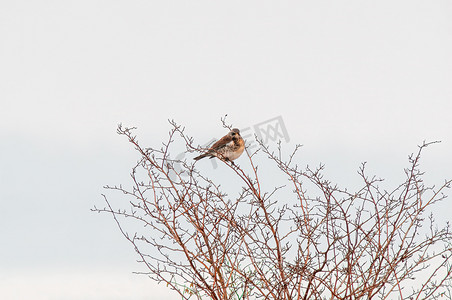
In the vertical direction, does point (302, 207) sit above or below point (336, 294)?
above

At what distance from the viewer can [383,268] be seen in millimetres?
6473

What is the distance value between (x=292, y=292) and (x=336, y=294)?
17.3 inches

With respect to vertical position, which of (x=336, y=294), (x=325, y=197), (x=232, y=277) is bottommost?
(x=336, y=294)

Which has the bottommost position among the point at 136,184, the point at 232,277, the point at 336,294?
the point at 336,294

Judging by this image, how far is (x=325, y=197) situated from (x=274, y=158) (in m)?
0.72

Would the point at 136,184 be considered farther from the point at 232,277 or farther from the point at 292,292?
the point at 292,292

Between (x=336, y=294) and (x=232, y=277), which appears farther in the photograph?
(x=232, y=277)

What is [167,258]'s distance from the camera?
691 centimetres

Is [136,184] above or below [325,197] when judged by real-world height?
above

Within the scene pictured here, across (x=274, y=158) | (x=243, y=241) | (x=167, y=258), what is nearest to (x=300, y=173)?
(x=274, y=158)

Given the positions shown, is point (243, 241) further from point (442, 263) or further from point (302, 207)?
point (442, 263)

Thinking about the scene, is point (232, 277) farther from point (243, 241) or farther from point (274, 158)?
point (274, 158)

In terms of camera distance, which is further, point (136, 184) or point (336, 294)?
point (136, 184)

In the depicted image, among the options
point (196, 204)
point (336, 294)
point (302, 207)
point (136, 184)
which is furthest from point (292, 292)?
point (136, 184)
